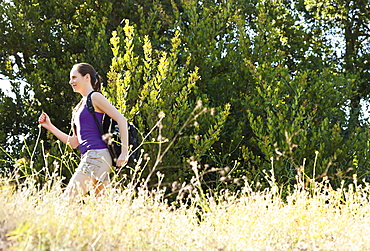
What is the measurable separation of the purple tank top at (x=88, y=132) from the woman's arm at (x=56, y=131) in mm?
274

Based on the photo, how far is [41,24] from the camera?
31.9 ft

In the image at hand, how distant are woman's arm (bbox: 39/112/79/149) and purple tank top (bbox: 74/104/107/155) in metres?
0.27

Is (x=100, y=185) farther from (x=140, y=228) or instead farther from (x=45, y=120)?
(x=140, y=228)

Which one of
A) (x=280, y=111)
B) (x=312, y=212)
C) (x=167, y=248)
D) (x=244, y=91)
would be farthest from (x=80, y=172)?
(x=244, y=91)

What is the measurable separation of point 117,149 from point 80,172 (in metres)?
0.46

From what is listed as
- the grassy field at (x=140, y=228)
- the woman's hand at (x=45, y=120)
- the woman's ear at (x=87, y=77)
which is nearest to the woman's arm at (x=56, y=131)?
the woman's hand at (x=45, y=120)

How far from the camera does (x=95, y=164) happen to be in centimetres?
455

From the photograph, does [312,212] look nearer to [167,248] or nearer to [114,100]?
[167,248]

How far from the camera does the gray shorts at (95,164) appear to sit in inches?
179

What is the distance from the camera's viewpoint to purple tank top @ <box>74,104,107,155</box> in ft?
15.3

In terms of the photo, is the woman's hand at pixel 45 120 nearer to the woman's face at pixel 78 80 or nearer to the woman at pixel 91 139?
the woman at pixel 91 139

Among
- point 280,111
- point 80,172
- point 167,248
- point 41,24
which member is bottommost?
point 167,248

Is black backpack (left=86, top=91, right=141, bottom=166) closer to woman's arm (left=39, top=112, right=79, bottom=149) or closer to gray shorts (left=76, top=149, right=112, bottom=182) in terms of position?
gray shorts (left=76, top=149, right=112, bottom=182)

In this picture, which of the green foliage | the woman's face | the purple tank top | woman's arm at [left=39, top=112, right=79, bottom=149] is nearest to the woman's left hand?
the purple tank top
